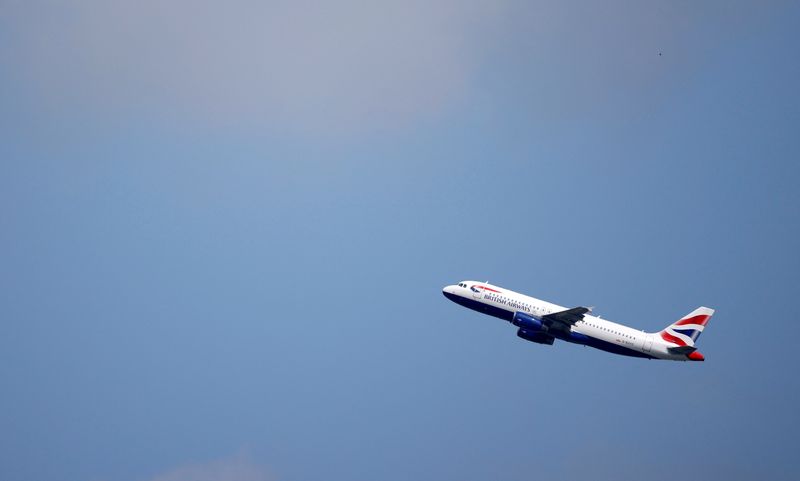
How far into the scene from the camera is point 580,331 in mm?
124375

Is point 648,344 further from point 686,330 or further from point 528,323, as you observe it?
point 528,323

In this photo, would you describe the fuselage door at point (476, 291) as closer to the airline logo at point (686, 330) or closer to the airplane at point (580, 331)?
the airplane at point (580, 331)

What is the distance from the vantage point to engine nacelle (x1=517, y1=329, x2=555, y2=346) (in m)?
124

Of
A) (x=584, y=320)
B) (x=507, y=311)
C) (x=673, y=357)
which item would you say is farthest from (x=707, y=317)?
(x=507, y=311)

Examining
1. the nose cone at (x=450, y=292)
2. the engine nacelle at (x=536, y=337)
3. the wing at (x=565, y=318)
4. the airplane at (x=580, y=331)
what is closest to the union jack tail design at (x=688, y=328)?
the airplane at (x=580, y=331)

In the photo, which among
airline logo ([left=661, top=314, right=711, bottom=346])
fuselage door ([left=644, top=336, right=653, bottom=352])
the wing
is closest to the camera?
the wing

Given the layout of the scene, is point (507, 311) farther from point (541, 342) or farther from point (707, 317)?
point (707, 317)

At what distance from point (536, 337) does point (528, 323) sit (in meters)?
3.08

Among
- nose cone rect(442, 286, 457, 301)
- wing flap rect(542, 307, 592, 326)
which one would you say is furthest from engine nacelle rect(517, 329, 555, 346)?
nose cone rect(442, 286, 457, 301)

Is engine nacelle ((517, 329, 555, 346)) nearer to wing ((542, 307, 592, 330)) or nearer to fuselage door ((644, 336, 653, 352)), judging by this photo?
wing ((542, 307, 592, 330))

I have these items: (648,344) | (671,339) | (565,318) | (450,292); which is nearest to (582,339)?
(565,318)

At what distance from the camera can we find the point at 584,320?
411 feet

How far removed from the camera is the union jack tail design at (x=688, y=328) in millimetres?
126688

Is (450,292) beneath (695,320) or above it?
above
